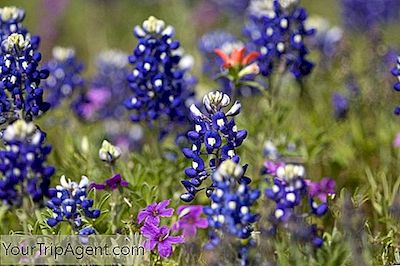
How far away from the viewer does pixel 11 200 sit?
2.83 metres

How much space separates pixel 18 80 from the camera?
3318 millimetres

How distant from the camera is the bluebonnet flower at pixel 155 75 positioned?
A: 390 cm

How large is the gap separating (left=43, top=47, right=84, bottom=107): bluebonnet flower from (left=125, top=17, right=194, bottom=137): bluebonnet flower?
0.96 m

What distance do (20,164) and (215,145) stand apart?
0.75 m

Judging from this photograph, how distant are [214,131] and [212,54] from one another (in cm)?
267

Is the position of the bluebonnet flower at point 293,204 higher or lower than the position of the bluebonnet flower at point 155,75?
lower

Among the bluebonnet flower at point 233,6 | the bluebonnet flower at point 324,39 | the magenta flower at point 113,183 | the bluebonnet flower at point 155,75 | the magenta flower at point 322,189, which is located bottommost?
the magenta flower at point 113,183

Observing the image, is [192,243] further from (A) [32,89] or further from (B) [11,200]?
(A) [32,89]

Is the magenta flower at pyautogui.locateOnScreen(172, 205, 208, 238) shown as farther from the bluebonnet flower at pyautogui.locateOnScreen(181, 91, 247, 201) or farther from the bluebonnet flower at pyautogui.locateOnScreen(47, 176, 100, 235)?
the bluebonnet flower at pyautogui.locateOnScreen(47, 176, 100, 235)

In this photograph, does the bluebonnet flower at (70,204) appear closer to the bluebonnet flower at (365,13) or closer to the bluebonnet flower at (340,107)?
the bluebonnet flower at (340,107)

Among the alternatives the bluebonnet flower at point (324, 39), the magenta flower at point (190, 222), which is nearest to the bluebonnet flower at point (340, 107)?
the bluebonnet flower at point (324, 39)

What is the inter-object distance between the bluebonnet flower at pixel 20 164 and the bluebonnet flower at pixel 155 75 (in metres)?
1.18

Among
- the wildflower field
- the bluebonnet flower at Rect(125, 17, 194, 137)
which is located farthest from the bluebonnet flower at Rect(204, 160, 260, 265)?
the bluebonnet flower at Rect(125, 17, 194, 137)

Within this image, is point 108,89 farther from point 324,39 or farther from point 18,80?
point 18,80
